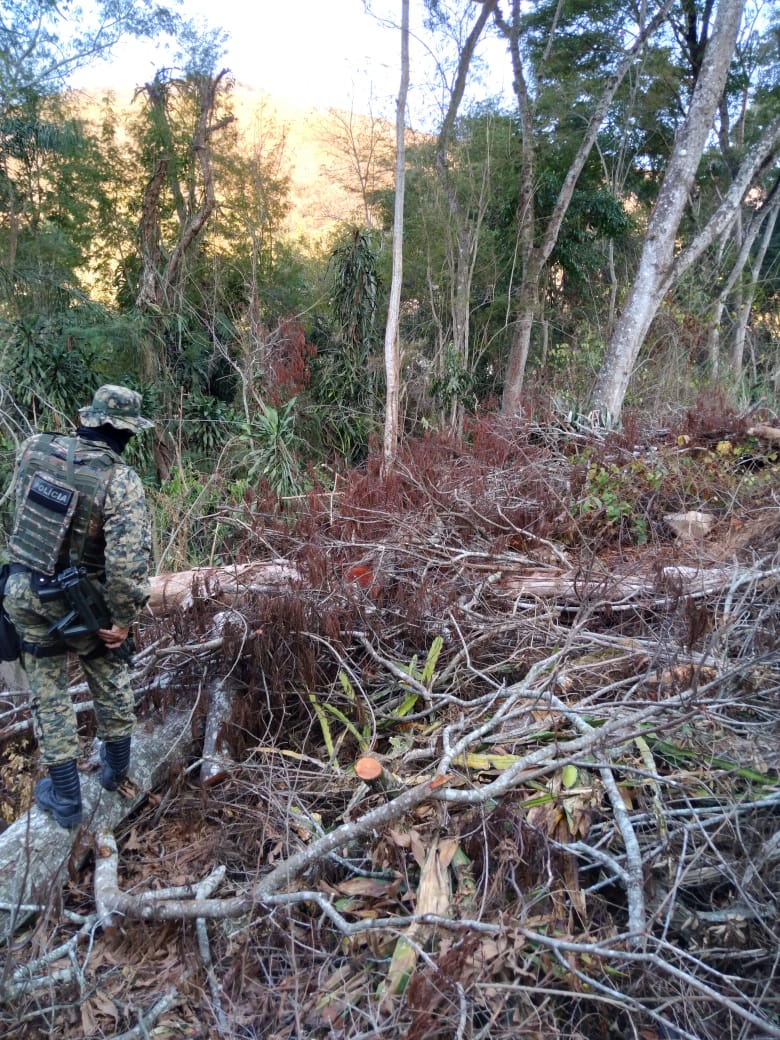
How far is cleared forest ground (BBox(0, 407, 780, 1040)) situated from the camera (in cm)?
174

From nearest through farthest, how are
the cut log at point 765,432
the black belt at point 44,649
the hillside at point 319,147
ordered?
the black belt at point 44,649
the cut log at point 765,432
the hillside at point 319,147

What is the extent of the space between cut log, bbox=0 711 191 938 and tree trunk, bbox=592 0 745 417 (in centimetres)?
574

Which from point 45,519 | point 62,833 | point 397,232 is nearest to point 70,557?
point 45,519

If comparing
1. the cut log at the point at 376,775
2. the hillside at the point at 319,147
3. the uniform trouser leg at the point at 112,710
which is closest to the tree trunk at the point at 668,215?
the cut log at the point at 376,775

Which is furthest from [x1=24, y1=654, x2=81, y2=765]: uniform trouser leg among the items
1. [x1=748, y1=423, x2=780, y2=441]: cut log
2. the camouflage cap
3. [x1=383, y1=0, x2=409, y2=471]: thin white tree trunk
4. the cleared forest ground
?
[x1=383, y1=0, x2=409, y2=471]: thin white tree trunk

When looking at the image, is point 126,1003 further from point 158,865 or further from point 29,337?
point 29,337

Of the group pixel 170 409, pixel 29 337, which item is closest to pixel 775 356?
pixel 170 409

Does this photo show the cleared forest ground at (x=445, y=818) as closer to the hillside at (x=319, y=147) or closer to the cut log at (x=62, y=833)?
the cut log at (x=62, y=833)

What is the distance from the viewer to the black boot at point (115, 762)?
254 cm

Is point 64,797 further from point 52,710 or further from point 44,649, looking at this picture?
point 44,649

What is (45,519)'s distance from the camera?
2.30m

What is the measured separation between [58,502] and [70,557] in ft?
0.76

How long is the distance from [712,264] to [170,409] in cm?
1124

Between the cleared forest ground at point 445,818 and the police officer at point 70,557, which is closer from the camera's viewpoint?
the cleared forest ground at point 445,818
